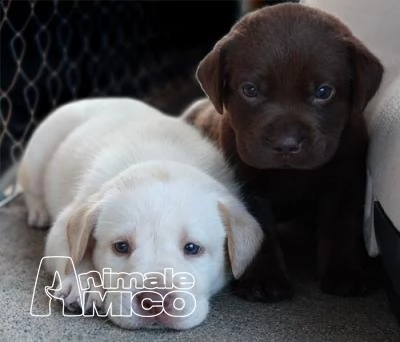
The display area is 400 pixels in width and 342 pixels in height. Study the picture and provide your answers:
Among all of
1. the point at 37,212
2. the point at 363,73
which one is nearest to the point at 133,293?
the point at 363,73

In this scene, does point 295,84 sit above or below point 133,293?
above

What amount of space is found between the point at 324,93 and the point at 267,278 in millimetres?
475

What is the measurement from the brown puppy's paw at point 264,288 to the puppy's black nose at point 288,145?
33cm

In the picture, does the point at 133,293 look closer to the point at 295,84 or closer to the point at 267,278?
the point at 267,278

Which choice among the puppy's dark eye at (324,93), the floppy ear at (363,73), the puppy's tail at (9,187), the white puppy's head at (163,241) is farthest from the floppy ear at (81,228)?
the puppy's tail at (9,187)

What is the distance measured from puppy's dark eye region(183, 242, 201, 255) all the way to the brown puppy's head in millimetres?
285

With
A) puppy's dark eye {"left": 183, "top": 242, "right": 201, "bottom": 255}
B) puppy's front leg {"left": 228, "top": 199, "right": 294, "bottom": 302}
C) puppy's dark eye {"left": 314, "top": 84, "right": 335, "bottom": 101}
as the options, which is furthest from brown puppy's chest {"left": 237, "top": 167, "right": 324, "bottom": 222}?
puppy's dark eye {"left": 183, "top": 242, "right": 201, "bottom": 255}

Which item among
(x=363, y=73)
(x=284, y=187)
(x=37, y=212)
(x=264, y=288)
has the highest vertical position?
(x=363, y=73)

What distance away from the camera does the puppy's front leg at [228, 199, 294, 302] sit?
2074 millimetres

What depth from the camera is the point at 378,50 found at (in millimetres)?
2328

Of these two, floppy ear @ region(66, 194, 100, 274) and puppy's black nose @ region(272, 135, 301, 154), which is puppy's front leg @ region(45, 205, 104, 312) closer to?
floppy ear @ region(66, 194, 100, 274)

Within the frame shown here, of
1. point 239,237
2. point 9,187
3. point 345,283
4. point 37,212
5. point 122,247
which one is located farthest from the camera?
point 9,187

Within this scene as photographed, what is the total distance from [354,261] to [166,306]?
1.98ft

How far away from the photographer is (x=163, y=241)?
1.86 m
